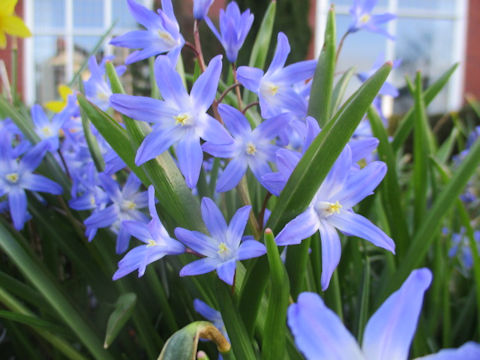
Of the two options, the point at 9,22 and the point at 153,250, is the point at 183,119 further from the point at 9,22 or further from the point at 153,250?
the point at 9,22

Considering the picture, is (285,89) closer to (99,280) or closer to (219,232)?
(219,232)

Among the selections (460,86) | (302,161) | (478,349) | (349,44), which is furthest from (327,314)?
(460,86)

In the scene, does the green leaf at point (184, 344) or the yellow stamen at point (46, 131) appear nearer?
the green leaf at point (184, 344)

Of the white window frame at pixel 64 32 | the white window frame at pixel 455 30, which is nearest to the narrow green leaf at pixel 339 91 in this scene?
the white window frame at pixel 455 30

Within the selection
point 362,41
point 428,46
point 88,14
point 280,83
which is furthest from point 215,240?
point 88,14

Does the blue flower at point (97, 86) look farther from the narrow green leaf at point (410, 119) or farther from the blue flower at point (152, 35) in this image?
the narrow green leaf at point (410, 119)

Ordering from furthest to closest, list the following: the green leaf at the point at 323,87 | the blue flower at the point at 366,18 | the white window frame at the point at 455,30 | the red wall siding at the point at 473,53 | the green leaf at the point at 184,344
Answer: the red wall siding at the point at 473,53
the white window frame at the point at 455,30
the blue flower at the point at 366,18
the green leaf at the point at 323,87
the green leaf at the point at 184,344
